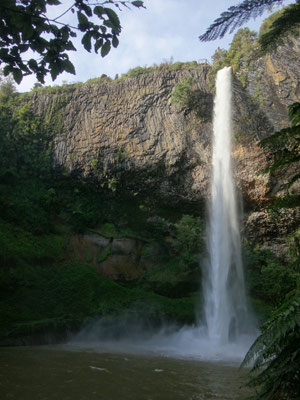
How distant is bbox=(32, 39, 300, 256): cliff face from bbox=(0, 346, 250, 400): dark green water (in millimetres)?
9378

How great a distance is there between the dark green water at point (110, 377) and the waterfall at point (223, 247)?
4.66 metres

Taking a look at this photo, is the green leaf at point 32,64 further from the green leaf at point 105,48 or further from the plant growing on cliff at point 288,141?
the plant growing on cliff at point 288,141

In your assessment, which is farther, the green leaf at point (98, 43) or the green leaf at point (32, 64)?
the green leaf at point (32, 64)

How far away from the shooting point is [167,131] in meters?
16.4

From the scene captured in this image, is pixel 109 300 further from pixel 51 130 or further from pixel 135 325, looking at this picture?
A: pixel 51 130

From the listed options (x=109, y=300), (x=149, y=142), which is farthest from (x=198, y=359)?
(x=149, y=142)

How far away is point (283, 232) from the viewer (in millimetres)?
14789

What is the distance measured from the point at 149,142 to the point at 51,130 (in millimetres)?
5405

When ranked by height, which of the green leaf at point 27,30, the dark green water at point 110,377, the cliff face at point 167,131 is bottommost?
the dark green water at point 110,377

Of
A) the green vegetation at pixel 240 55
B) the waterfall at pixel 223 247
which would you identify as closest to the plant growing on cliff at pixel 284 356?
the waterfall at pixel 223 247

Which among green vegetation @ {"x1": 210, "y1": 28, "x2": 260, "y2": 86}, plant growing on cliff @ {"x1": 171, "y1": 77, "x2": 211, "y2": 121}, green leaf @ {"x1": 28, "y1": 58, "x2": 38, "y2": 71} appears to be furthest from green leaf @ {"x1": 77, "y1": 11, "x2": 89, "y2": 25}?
green vegetation @ {"x1": 210, "y1": 28, "x2": 260, "y2": 86}

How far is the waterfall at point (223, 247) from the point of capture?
12.2m

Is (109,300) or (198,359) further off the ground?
(109,300)

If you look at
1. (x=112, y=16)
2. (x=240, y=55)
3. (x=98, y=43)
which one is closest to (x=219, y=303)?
(x=98, y=43)
